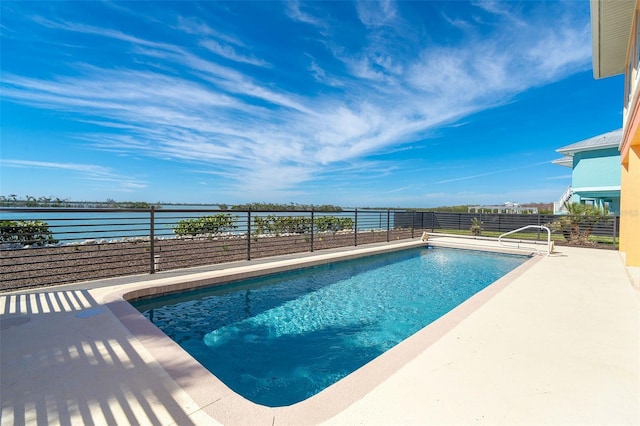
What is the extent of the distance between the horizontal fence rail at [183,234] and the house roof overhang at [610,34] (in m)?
5.10

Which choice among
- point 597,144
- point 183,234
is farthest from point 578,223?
point 183,234

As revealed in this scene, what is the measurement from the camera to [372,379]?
6.87ft

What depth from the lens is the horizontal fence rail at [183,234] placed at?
4.53 meters

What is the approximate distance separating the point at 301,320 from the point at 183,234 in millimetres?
2423

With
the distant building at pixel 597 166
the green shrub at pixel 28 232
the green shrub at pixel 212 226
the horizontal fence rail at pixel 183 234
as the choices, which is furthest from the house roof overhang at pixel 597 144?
the green shrub at pixel 28 232

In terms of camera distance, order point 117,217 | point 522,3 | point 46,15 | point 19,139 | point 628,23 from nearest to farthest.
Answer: point 117,217 < point 628,23 < point 46,15 < point 522,3 < point 19,139

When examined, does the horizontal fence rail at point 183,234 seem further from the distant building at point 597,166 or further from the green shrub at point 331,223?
the distant building at point 597,166

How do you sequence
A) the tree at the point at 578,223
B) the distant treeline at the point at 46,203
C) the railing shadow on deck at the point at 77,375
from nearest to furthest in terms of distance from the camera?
the railing shadow on deck at the point at 77,375
the distant treeline at the point at 46,203
the tree at the point at 578,223

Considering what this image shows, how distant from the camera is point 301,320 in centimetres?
415

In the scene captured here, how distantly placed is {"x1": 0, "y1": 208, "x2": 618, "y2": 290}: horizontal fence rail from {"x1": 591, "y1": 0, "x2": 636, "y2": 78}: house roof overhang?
5102 millimetres

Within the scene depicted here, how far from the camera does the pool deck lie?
171 centimetres

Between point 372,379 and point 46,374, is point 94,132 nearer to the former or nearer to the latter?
point 46,374

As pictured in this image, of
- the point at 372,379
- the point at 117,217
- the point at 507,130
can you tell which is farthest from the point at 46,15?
the point at 507,130

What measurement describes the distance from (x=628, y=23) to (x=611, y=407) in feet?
26.2
